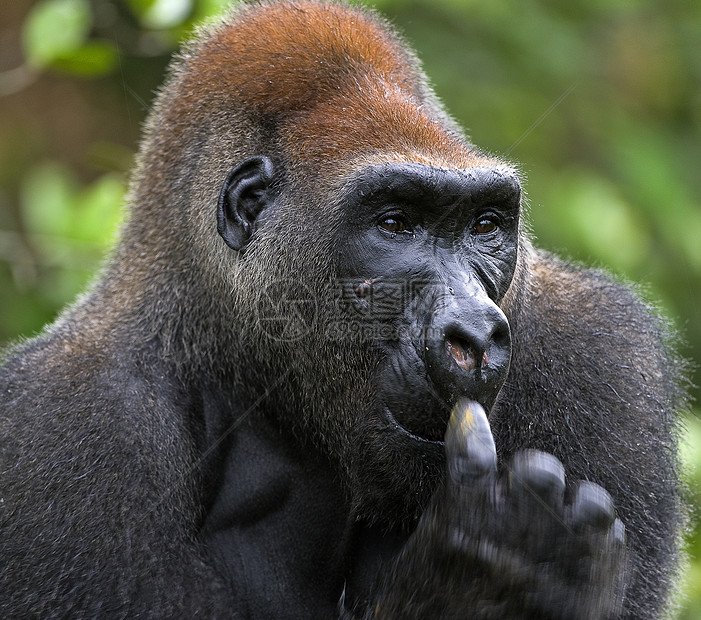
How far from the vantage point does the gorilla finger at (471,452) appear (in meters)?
2.75

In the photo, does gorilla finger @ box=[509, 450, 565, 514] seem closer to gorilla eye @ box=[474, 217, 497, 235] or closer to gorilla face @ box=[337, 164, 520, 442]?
gorilla face @ box=[337, 164, 520, 442]

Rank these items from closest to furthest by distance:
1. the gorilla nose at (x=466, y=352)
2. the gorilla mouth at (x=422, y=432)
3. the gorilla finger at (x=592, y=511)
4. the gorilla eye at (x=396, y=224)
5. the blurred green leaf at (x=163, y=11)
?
the gorilla finger at (x=592, y=511) → the gorilla nose at (x=466, y=352) → the gorilla mouth at (x=422, y=432) → the gorilla eye at (x=396, y=224) → the blurred green leaf at (x=163, y=11)

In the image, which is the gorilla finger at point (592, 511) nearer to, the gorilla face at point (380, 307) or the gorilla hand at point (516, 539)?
the gorilla hand at point (516, 539)

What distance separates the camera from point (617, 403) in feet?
12.6

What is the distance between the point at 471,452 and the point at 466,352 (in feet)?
1.11

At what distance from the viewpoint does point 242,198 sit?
12.0 ft

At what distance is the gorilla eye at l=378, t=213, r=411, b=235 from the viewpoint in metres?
3.33

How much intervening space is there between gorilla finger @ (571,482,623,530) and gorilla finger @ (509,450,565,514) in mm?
46

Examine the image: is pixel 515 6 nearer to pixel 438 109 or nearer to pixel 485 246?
pixel 438 109

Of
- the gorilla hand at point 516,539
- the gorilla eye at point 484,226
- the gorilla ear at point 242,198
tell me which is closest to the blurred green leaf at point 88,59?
the gorilla ear at point 242,198

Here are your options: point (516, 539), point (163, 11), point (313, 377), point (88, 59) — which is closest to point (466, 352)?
point (516, 539)

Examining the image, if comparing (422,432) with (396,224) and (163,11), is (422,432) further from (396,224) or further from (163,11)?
(163,11)

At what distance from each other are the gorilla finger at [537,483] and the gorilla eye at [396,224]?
943 millimetres

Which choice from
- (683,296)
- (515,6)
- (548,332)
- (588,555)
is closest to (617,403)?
(548,332)
